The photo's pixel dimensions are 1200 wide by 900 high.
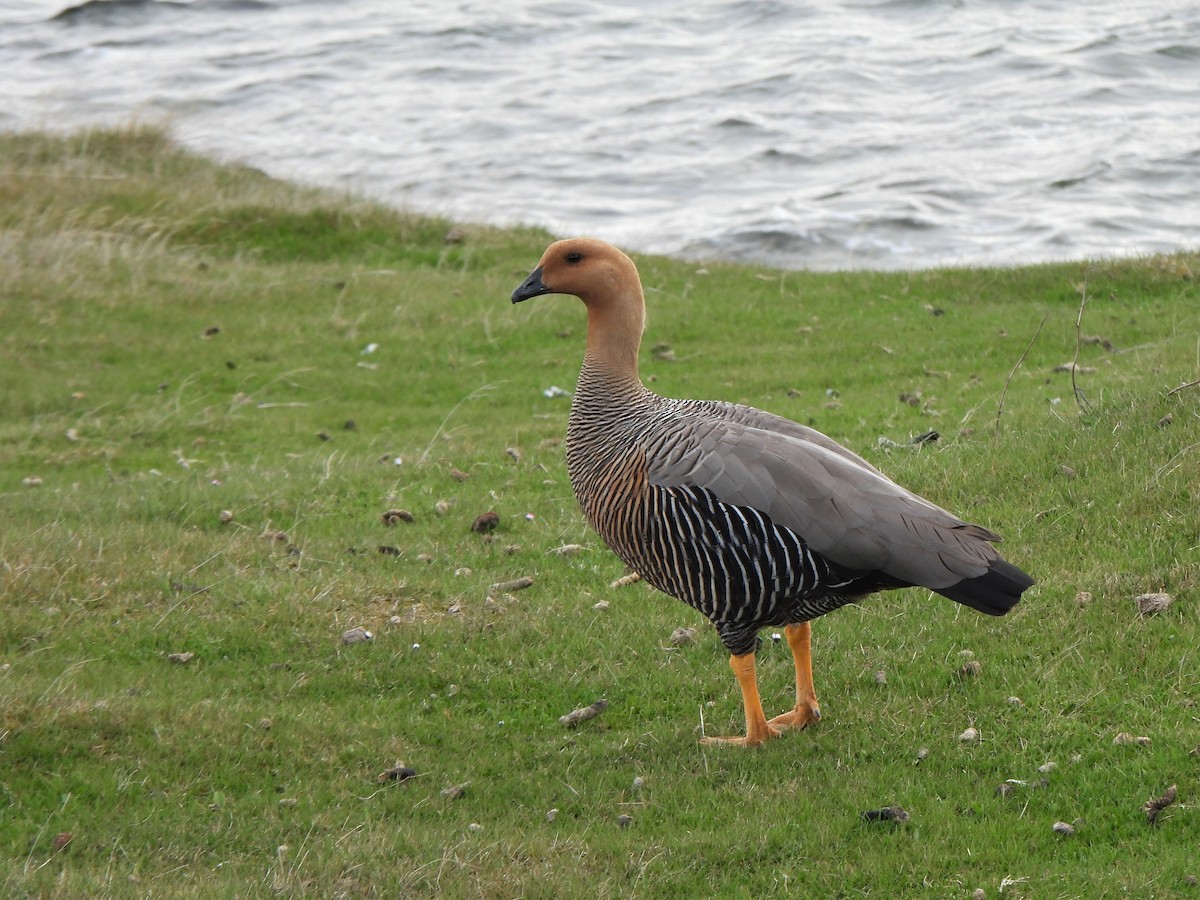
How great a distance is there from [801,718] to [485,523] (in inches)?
127

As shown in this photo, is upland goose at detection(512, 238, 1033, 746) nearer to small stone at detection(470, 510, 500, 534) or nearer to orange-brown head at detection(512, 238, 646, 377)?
orange-brown head at detection(512, 238, 646, 377)

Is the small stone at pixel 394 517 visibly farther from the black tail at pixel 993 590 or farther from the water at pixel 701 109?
the water at pixel 701 109

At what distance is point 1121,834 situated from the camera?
209 inches

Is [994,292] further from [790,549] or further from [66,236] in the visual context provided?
[66,236]

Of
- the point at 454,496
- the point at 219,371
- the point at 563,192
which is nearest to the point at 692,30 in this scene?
the point at 563,192

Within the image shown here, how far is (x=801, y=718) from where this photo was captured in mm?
6402

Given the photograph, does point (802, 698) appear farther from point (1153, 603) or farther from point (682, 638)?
point (1153, 603)

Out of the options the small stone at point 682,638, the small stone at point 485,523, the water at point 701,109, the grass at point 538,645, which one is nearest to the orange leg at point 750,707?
the grass at point 538,645

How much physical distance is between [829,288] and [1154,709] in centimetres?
960

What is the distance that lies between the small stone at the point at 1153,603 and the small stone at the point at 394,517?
190 inches

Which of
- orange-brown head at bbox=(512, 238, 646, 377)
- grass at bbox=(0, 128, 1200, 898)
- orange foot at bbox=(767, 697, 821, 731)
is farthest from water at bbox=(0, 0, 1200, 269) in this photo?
orange foot at bbox=(767, 697, 821, 731)

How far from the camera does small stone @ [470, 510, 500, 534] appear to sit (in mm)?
8953

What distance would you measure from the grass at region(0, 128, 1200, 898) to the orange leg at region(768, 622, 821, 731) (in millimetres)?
113

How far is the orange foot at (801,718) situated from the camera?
252 inches
